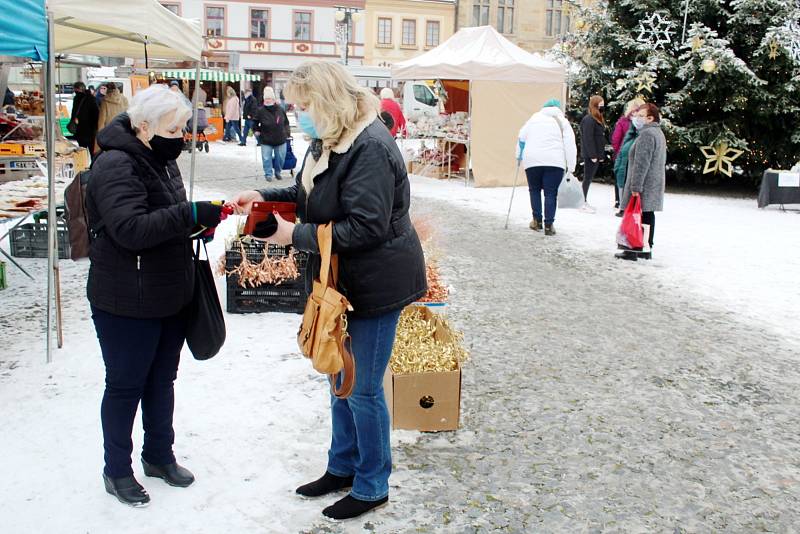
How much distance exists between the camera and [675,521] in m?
3.26

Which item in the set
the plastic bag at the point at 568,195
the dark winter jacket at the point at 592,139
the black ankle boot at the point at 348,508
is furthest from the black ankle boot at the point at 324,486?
the dark winter jacket at the point at 592,139

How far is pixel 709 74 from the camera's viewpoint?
1318 cm

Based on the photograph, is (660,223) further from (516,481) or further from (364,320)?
(364,320)

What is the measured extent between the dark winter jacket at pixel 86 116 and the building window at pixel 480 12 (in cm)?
3779

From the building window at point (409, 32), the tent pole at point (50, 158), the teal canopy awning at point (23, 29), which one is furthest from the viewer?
the building window at point (409, 32)

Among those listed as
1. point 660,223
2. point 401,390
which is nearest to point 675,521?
point 401,390

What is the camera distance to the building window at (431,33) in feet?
160

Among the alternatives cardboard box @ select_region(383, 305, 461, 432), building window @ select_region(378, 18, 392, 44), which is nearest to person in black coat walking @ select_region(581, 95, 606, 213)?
cardboard box @ select_region(383, 305, 461, 432)

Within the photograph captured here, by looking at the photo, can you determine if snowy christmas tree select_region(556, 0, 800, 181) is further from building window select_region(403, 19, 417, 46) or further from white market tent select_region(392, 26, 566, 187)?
building window select_region(403, 19, 417, 46)

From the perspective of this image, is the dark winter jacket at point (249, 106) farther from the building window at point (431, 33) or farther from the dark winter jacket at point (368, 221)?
the building window at point (431, 33)

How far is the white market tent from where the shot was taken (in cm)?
1377

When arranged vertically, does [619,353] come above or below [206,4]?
below

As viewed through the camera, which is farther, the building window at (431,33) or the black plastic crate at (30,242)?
the building window at (431,33)

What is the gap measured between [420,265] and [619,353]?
9.69 ft
